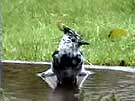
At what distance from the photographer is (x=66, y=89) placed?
3936 mm

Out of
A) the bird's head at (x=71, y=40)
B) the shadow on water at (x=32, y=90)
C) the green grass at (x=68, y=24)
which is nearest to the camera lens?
the bird's head at (x=71, y=40)

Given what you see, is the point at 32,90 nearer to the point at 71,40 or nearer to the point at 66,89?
the point at 66,89

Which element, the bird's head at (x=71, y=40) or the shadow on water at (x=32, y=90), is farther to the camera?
the shadow on water at (x=32, y=90)

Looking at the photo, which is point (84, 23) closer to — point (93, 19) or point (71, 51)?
point (93, 19)

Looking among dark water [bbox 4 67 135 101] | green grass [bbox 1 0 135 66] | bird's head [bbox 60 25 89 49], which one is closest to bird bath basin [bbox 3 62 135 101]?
dark water [bbox 4 67 135 101]

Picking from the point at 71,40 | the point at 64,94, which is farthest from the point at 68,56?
the point at 64,94

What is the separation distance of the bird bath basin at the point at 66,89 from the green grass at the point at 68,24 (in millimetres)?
932

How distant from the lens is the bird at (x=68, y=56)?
144 inches

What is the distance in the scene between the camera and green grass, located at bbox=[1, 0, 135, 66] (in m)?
5.72

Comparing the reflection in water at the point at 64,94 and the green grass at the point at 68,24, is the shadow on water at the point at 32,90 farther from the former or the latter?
the green grass at the point at 68,24

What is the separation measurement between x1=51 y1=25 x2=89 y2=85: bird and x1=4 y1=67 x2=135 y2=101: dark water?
150 millimetres

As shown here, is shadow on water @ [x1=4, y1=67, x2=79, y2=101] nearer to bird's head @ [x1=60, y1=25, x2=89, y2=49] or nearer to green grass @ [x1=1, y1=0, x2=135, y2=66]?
bird's head @ [x1=60, y1=25, x2=89, y2=49]

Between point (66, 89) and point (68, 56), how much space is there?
360 millimetres

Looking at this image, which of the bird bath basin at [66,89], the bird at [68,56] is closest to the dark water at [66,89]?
the bird bath basin at [66,89]
